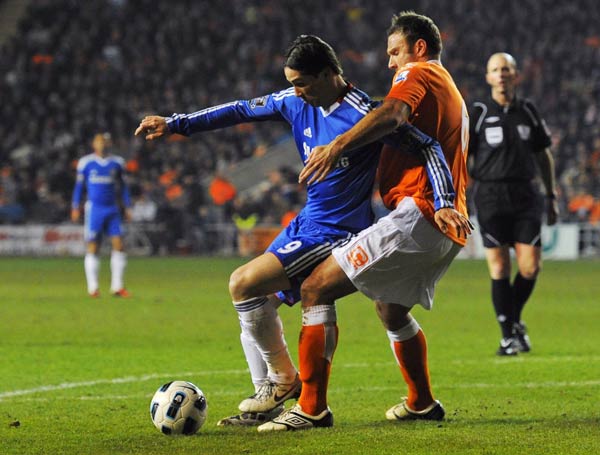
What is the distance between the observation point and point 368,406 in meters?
6.88

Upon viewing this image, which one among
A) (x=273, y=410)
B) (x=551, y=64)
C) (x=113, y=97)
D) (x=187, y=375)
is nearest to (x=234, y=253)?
(x=113, y=97)

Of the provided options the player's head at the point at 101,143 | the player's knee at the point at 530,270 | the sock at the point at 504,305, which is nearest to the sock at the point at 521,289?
the player's knee at the point at 530,270

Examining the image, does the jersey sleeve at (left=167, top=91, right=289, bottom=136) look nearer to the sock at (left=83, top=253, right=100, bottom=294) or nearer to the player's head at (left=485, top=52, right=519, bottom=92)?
the player's head at (left=485, top=52, right=519, bottom=92)

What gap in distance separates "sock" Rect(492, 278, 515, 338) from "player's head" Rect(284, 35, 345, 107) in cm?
430

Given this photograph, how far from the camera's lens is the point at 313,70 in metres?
5.79

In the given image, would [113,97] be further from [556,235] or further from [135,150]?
[556,235]

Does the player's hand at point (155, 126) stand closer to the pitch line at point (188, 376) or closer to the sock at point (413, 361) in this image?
the sock at point (413, 361)

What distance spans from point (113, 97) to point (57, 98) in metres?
1.66

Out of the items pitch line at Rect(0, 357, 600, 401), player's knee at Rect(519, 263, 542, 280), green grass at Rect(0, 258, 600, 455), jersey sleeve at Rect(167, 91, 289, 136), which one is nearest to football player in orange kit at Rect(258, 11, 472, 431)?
green grass at Rect(0, 258, 600, 455)

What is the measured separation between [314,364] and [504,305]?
166 inches

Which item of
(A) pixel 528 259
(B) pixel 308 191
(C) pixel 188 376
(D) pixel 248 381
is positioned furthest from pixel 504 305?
(B) pixel 308 191

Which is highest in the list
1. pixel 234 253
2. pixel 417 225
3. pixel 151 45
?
pixel 151 45

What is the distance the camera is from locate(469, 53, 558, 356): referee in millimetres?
9727

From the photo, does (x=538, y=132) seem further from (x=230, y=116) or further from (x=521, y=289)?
(x=230, y=116)
